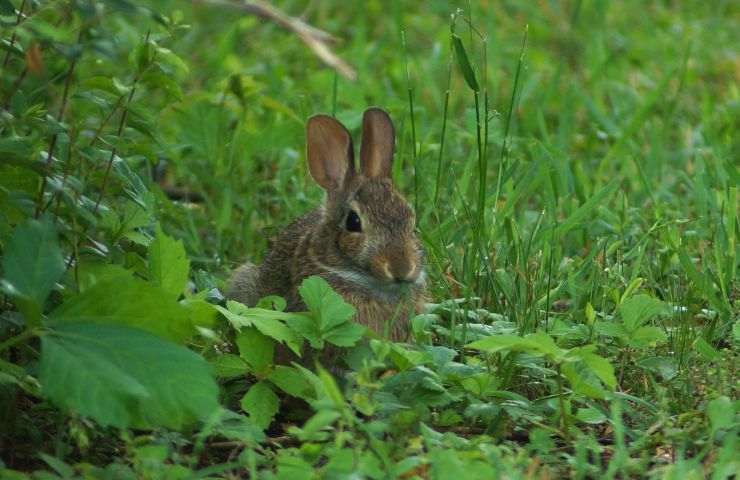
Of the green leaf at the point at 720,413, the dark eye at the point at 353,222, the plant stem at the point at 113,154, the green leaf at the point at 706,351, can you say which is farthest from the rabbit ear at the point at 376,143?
the green leaf at the point at 720,413

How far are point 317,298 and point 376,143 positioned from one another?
113cm

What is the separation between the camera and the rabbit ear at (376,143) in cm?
531

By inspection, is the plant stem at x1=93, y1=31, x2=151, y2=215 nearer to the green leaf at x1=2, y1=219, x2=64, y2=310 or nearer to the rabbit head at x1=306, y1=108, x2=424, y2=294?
the green leaf at x1=2, y1=219, x2=64, y2=310

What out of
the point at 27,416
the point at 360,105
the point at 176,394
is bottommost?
the point at 27,416

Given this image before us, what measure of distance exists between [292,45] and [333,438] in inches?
181

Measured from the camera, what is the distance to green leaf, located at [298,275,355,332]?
4.30m

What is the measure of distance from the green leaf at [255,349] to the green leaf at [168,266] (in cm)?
22

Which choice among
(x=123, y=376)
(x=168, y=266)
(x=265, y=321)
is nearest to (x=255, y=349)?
(x=265, y=321)

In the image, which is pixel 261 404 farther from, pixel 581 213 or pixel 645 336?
pixel 581 213

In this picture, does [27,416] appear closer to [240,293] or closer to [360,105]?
[240,293]

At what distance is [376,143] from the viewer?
5320mm

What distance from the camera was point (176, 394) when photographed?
364 centimetres

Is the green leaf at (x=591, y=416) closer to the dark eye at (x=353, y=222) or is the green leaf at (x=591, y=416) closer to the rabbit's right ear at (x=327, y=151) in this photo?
the dark eye at (x=353, y=222)

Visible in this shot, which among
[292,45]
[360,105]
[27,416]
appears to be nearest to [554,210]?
[360,105]
